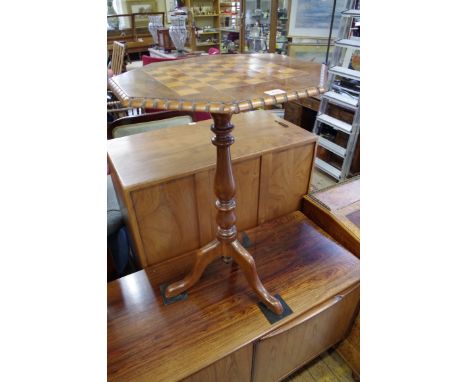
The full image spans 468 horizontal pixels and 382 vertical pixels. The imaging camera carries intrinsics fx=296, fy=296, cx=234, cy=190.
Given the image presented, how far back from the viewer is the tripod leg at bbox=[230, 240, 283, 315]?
1.00 m

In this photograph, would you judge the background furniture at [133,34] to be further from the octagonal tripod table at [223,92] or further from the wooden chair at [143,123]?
the octagonal tripod table at [223,92]

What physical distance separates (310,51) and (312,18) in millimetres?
269

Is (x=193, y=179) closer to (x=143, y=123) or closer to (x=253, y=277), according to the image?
(x=253, y=277)

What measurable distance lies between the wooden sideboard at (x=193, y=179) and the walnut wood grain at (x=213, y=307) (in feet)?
0.45

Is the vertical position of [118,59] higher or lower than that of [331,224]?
higher

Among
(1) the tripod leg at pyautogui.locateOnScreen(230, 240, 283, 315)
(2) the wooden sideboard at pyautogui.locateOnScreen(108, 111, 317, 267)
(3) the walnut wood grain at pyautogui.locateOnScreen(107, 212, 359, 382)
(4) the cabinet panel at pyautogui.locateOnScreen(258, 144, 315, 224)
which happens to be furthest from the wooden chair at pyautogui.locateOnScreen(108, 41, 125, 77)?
(1) the tripod leg at pyautogui.locateOnScreen(230, 240, 283, 315)

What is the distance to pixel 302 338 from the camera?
3.62 ft

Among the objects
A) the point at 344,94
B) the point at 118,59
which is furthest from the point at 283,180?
the point at 118,59
